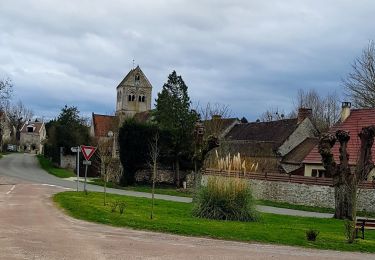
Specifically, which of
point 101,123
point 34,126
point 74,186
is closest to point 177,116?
point 74,186

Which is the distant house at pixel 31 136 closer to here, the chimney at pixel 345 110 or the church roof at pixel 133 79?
the church roof at pixel 133 79

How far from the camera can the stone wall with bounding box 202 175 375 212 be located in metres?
31.6

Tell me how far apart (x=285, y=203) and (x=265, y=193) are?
2.20 metres

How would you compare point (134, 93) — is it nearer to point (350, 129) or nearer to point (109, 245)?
point (350, 129)

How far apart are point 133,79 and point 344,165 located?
281 feet

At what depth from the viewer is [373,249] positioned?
14.7m

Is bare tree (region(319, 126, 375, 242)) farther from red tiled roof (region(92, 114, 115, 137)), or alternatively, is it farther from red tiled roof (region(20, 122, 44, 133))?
red tiled roof (region(20, 122, 44, 133))

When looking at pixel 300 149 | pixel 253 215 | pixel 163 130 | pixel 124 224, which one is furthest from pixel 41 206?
pixel 300 149

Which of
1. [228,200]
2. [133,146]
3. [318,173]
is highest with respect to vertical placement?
[133,146]

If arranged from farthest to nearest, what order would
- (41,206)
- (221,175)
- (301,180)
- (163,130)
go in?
(163,130) → (301,180) → (41,206) → (221,175)

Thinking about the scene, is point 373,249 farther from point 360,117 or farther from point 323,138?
point 360,117

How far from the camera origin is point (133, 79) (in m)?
107

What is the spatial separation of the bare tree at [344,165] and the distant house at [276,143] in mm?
21049

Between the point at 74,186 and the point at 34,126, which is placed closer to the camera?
the point at 74,186
